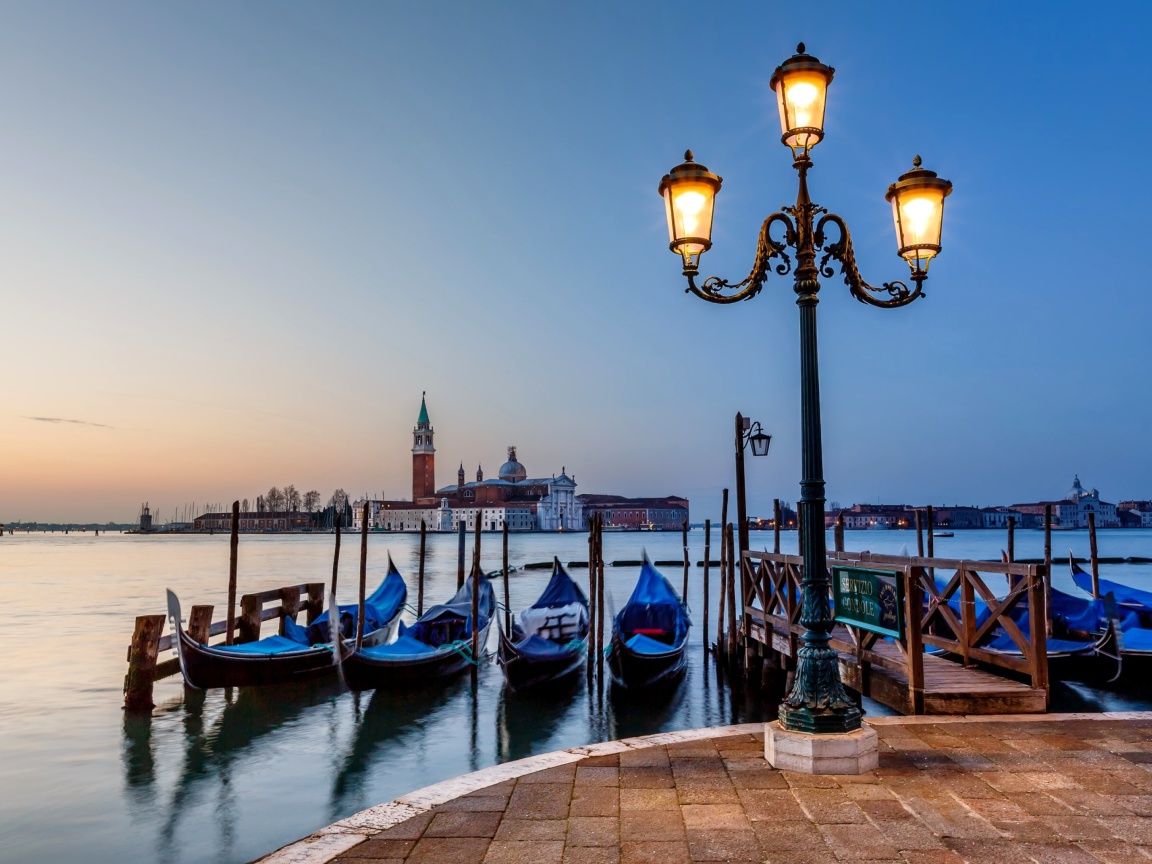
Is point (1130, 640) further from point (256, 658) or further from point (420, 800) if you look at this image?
point (256, 658)

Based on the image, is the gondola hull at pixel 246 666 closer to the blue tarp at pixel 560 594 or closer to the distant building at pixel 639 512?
the blue tarp at pixel 560 594

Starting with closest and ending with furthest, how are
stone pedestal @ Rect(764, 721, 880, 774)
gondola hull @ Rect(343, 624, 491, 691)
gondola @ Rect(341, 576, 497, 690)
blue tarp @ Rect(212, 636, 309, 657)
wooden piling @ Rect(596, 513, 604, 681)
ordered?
1. stone pedestal @ Rect(764, 721, 880, 774)
2. blue tarp @ Rect(212, 636, 309, 657)
3. gondola hull @ Rect(343, 624, 491, 691)
4. gondola @ Rect(341, 576, 497, 690)
5. wooden piling @ Rect(596, 513, 604, 681)

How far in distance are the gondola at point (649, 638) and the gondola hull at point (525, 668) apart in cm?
66

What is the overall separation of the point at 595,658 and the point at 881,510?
383 ft

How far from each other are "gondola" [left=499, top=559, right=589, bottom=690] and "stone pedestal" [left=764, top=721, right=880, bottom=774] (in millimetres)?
6088

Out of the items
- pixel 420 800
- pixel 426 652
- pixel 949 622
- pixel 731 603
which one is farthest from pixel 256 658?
pixel 949 622

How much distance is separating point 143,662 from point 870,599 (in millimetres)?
6812

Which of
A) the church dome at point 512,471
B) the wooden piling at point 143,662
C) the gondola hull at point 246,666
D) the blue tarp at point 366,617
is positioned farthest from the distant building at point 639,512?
the wooden piling at point 143,662

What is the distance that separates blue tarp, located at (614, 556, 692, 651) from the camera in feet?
34.9

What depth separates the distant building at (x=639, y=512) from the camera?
115 metres

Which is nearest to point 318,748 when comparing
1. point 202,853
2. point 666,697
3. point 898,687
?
point 202,853

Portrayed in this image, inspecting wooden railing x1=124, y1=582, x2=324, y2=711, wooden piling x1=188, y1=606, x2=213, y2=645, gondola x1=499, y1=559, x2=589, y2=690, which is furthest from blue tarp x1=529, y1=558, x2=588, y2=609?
wooden piling x1=188, y1=606, x2=213, y2=645

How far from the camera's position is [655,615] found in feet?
35.8

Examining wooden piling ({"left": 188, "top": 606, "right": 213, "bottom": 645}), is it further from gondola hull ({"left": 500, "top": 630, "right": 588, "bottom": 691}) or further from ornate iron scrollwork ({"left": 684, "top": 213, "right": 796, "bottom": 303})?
ornate iron scrollwork ({"left": 684, "top": 213, "right": 796, "bottom": 303})
